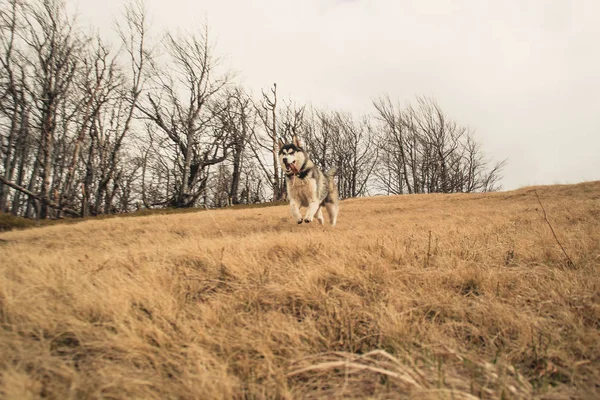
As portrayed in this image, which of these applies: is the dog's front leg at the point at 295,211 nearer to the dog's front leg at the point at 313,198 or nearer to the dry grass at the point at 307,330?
the dog's front leg at the point at 313,198

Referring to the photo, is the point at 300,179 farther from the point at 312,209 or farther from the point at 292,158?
the point at 312,209

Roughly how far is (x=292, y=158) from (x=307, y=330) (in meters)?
6.06

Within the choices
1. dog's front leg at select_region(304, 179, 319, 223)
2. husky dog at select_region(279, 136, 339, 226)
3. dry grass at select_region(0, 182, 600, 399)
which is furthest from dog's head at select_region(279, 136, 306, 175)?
dry grass at select_region(0, 182, 600, 399)

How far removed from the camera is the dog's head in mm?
7389

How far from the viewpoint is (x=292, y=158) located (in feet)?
24.4

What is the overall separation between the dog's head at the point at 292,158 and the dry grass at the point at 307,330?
186 inches

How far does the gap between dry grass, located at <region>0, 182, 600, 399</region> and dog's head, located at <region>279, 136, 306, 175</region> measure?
186 inches

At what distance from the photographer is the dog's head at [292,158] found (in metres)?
7.39

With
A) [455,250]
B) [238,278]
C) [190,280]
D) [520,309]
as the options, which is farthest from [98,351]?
[455,250]

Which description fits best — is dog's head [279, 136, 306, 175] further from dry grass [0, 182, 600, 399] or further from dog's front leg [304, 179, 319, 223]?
dry grass [0, 182, 600, 399]

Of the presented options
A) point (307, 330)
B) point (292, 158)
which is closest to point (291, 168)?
point (292, 158)

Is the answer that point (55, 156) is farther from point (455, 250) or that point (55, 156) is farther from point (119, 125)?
point (455, 250)

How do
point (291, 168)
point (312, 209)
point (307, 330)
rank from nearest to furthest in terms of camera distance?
point (307, 330)
point (312, 209)
point (291, 168)

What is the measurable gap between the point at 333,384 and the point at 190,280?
1.65 metres
